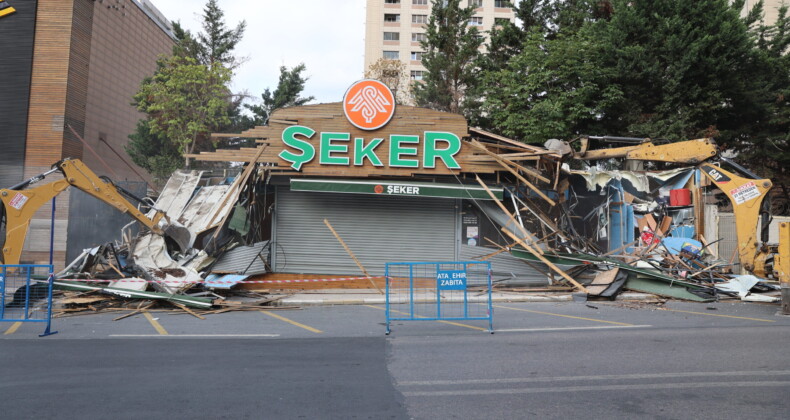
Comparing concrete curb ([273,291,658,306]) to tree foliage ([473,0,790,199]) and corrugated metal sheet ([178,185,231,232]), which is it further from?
tree foliage ([473,0,790,199])

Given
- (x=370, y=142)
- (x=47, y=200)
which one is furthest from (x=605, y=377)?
(x=47, y=200)

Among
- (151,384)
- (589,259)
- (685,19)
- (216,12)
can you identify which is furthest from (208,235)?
(216,12)

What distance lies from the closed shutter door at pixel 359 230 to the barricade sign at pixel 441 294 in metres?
0.77

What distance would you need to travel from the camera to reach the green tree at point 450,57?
3112cm

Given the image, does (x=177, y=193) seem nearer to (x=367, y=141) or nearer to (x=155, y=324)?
(x=367, y=141)

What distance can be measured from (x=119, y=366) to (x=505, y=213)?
11.1m

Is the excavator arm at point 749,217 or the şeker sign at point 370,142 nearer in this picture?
the excavator arm at point 749,217

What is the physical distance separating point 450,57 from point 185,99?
55.8ft

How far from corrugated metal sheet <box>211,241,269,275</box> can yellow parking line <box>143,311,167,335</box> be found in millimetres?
3007

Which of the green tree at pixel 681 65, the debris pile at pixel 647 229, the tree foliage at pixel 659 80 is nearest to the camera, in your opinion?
the debris pile at pixel 647 229

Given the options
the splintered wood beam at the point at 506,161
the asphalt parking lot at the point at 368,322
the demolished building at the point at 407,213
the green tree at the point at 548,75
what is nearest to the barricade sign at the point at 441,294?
the asphalt parking lot at the point at 368,322

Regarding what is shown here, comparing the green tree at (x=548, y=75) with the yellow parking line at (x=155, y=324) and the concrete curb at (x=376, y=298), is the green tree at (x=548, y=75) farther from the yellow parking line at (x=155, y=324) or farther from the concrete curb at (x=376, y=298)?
the yellow parking line at (x=155, y=324)

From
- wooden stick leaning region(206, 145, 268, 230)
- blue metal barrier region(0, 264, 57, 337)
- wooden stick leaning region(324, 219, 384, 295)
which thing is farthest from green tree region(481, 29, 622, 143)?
blue metal barrier region(0, 264, 57, 337)

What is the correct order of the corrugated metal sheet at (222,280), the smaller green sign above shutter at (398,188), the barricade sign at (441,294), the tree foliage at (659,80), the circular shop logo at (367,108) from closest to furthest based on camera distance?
1. the barricade sign at (441,294)
2. the corrugated metal sheet at (222,280)
3. the smaller green sign above shutter at (398,188)
4. the circular shop logo at (367,108)
5. the tree foliage at (659,80)
